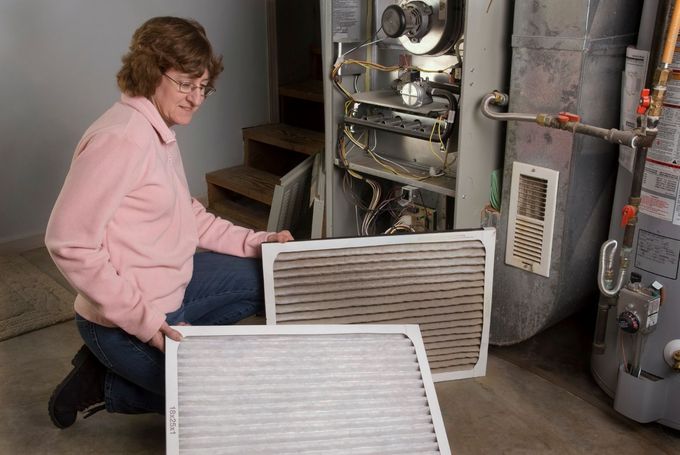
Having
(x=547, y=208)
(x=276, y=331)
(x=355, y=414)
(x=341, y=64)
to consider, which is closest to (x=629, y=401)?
(x=547, y=208)

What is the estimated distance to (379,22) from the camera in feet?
7.61

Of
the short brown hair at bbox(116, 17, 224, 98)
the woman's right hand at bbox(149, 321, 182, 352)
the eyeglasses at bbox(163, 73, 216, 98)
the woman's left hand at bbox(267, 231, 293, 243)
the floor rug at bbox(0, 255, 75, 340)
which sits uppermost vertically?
the short brown hair at bbox(116, 17, 224, 98)

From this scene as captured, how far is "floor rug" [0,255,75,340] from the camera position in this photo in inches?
96.3

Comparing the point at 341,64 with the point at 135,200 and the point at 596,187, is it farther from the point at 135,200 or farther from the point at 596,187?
the point at 135,200

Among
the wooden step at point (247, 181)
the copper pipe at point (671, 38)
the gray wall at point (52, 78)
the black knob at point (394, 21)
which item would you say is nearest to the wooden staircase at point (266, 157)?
the wooden step at point (247, 181)

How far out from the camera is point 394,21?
205cm

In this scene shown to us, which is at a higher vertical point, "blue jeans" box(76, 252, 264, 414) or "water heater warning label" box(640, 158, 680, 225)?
"water heater warning label" box(640, 158, 680, 225)

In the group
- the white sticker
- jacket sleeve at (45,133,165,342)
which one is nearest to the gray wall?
jacket sleeve at (45,133,165,342)

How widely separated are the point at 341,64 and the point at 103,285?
1.18 m

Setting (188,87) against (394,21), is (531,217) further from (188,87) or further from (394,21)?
(188,87)

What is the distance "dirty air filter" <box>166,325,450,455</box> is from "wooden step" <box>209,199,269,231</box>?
173 cm

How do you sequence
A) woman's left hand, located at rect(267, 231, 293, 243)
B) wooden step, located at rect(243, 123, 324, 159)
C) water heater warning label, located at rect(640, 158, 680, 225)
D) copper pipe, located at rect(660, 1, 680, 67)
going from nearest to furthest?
copper pipe, located at rect(660, 1, 680, 67) → water heater warning label, located at rect(640, 158, 680, 225) → woman's left hand, located at rect(267, 231, 293, 243) → wooden step, located at rect(243, 123, 324, 159)

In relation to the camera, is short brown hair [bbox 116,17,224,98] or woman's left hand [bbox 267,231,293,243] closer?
short brown hair [bbox 116,17,224,98]

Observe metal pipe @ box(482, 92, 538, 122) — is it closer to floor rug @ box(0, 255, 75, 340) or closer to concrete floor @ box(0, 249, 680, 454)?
concrete floor @ box(0, 249, 680, 454)
